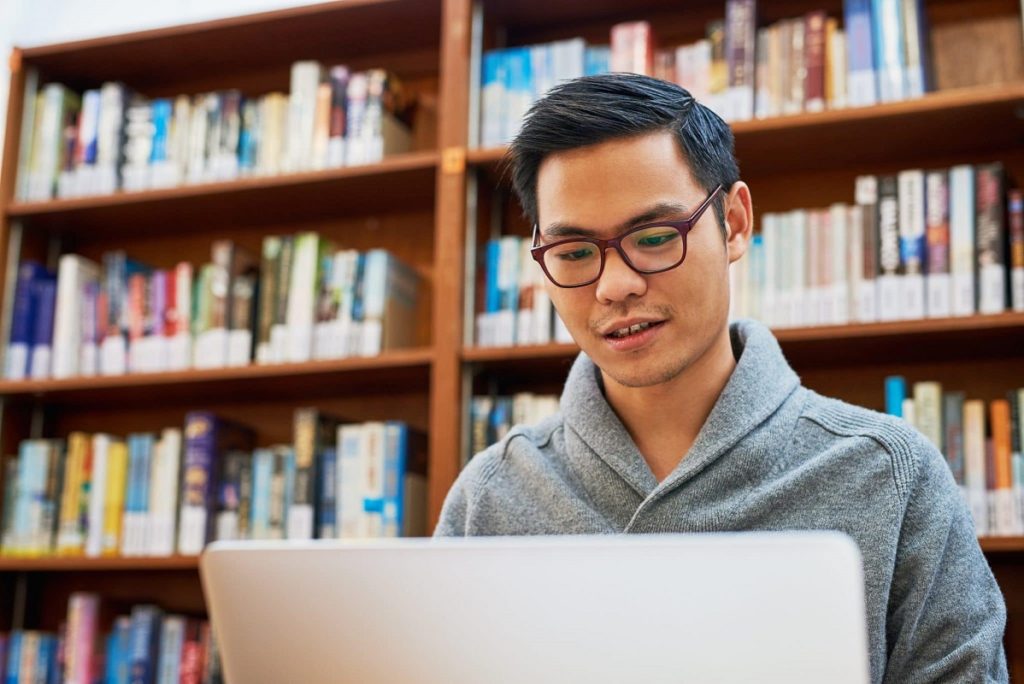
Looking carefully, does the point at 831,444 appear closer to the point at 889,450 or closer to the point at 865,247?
the point at 889,450

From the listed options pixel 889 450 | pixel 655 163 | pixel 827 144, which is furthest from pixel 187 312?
pixel 889 450

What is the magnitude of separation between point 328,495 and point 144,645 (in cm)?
55

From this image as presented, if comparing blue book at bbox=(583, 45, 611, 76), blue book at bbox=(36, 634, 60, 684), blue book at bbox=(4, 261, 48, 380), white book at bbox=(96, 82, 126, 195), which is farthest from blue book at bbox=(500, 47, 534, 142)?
blue book at bbox=(36, 634, 60, 684)

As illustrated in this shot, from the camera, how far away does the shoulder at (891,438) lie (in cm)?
121

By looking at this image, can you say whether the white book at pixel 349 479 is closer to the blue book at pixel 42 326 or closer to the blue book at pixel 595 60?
the blue book at pixel 42 326

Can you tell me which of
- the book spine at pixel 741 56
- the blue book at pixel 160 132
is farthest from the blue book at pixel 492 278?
the blue book at pixel 160 132

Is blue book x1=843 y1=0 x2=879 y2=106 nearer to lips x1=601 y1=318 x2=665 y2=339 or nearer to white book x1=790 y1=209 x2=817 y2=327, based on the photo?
white book x1=790 y1=209 x2=817 y2=327

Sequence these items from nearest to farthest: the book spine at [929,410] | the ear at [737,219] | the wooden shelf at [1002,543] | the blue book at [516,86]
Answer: the ear at [737,219] → the wooden shelf at [1002,543] → the book spine at [929,410] → the blue book at [516,86]

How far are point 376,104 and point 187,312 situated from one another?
2.13 ft

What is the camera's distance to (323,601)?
0.79 meters

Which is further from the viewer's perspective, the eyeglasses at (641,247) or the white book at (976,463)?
the white book at (976,463)

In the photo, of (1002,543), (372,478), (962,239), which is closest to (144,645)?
(372,478)

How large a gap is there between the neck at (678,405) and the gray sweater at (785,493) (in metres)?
0.03

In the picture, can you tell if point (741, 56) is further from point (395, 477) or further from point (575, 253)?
point (575, 253)
